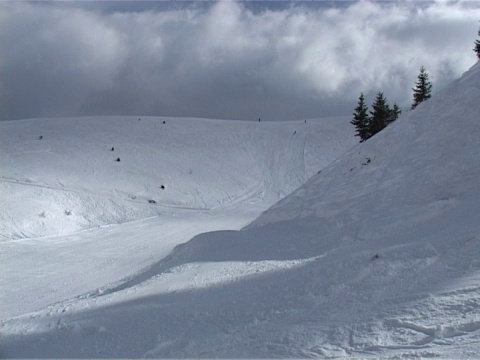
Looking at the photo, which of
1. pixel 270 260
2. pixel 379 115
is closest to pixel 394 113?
pixel 379 115

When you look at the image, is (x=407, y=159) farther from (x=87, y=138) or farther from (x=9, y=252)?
(x=87, y=138)

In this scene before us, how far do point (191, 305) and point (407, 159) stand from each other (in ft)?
30.7

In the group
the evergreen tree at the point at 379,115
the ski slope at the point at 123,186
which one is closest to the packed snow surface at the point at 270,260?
the ski slope at the point at 123,186

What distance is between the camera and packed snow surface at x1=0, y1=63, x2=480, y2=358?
5.34 metres

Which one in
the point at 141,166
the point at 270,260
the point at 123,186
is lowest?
the point at 270,260

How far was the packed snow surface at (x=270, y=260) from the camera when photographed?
5340mm

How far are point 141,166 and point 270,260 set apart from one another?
26.2 meters

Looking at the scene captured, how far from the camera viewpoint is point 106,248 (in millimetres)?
17688

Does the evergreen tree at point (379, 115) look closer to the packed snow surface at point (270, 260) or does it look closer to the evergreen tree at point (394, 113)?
the evergreen tree at point (394, 113)

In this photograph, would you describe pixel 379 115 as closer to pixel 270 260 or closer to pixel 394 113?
pixel 394 113

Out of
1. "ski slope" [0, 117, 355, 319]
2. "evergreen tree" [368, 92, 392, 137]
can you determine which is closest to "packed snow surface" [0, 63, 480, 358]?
"ski slope" [0, 117, 355, 319]

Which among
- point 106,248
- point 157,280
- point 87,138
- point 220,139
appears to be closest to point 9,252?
point 106,248

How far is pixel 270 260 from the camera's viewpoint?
995cm

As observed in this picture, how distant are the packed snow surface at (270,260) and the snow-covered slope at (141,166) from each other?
22 cm
